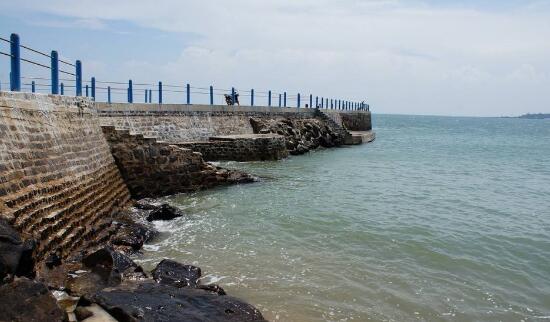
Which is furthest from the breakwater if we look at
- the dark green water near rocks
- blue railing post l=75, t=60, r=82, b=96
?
blue railing post l=75, t=60, r=82, b=96

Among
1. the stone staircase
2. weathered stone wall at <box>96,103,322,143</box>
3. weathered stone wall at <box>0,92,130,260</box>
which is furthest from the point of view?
the stone staircase

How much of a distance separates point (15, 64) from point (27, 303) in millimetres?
5291

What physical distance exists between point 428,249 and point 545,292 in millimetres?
2134

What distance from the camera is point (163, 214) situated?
1066 centimetres

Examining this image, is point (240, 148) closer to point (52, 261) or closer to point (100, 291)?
point (52, 261)

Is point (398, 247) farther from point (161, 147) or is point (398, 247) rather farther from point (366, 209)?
point (161, 147)

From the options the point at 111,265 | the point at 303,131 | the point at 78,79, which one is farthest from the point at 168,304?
the point at 303,131

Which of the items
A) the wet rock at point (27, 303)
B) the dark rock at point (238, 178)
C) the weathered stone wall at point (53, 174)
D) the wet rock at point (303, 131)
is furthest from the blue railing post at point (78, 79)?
the wet rock at point (303, 131)

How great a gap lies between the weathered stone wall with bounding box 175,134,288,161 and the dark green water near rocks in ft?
16.3

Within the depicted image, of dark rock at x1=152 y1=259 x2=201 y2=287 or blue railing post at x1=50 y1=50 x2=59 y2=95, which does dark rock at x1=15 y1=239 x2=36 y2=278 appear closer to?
dark rock at x1=152 y1=259 x2=201 y2=287

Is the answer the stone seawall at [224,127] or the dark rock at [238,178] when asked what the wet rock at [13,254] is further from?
the stone seawall at [224,127]

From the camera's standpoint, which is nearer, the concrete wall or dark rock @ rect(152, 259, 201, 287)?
dark rock @ rect(152, 259, 201, 287)

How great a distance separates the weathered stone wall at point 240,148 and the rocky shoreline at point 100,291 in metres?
12.9

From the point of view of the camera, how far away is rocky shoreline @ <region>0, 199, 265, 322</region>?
15.0ft
